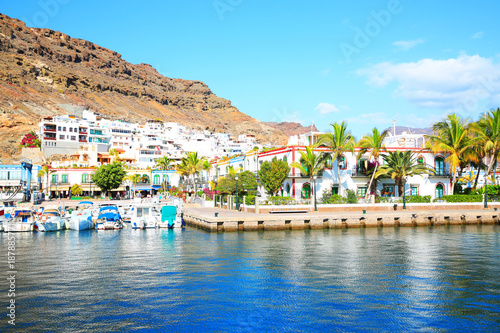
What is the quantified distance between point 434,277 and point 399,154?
29443 mm

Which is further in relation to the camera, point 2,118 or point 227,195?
point 2,118

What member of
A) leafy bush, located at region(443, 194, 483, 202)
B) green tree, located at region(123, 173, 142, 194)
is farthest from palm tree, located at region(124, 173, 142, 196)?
leafy bush, located at region(443, 194, 483, 202)

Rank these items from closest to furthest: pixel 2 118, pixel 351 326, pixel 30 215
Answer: pixel 351 326 → pixel 30 215 → pixel 2 118

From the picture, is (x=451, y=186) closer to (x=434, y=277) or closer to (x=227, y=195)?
(x=227, y=195)

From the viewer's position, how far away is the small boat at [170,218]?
41.1 meters

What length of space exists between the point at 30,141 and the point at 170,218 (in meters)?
89.7

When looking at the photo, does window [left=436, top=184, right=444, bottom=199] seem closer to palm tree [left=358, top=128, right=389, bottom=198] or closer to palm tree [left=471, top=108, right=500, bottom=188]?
palm tree [left=471, top=108, right=500, bottom=188]

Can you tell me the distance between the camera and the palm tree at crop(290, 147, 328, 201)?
4509cm

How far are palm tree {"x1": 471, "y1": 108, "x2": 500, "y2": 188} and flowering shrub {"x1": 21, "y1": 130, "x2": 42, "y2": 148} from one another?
106 m

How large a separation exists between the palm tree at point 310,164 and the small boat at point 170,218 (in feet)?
45.7

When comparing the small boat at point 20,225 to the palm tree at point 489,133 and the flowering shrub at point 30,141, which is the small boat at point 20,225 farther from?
the flowering shrub at point 30,141

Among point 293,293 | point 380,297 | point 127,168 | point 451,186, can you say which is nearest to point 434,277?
point 380,297

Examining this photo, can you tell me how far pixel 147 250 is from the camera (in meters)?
27.9

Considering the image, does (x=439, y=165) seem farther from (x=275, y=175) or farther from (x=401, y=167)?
(x=275, y=175)
